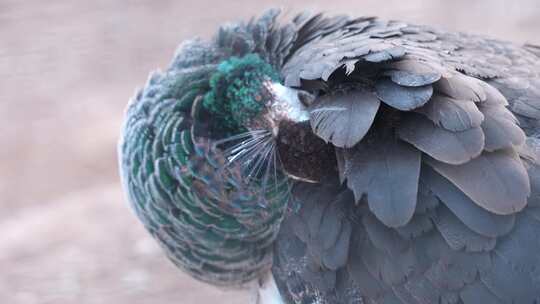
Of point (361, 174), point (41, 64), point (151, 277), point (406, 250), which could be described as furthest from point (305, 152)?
point (41, 64)

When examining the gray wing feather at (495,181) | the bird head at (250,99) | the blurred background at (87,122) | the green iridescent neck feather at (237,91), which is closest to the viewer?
the gray wing feather at (495,181)

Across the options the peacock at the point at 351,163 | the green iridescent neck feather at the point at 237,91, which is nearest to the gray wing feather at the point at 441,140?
the peacock at the point at 351,163

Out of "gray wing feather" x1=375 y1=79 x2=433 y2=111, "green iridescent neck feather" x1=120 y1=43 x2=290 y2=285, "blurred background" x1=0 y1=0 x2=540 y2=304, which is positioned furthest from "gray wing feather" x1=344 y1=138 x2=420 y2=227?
"blurred background" x1=0 y1=0 x2=540 y2=304

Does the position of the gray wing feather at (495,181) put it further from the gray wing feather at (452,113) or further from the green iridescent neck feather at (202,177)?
the green iridescent neck feather at (202,177)

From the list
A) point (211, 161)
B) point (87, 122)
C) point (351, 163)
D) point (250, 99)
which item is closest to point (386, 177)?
point (351, 163)

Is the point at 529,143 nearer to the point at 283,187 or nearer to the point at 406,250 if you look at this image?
the point at 406,250

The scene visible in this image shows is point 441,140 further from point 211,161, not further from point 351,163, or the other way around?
point 211,161
